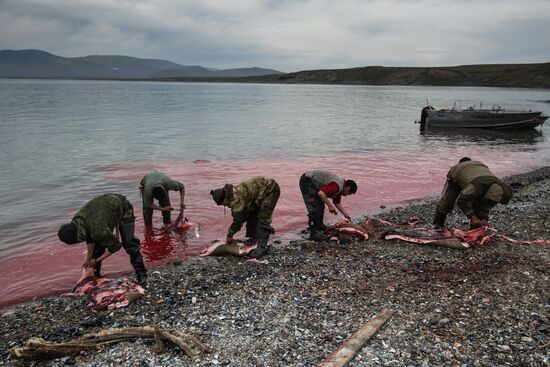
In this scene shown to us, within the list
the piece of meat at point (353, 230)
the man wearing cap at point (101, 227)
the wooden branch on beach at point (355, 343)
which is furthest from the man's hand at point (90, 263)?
the piece of meat at point (353, 230)

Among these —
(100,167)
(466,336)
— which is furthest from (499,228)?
(100,167)

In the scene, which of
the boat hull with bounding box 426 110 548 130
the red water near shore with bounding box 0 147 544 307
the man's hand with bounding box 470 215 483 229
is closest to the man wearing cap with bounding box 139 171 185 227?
the red water near shore with bounding box 0 147 544 307

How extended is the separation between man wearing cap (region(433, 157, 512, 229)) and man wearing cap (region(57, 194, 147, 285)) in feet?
23.4

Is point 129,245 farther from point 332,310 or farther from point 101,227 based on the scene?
point 332,310

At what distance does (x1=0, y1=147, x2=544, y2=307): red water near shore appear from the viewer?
10.6 m

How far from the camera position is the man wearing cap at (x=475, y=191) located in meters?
9.61

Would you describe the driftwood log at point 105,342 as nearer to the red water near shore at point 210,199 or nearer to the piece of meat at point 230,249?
the red water near shore at point 210,199

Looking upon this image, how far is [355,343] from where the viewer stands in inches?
243

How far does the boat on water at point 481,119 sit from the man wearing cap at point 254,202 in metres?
38.9

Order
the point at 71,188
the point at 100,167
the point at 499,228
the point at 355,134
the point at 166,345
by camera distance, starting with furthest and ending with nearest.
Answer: the point at 355,134 → the point at 100,167 → the point at 71,188 → the point at 499,228 → the point at 166,345

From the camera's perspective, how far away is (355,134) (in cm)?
4144

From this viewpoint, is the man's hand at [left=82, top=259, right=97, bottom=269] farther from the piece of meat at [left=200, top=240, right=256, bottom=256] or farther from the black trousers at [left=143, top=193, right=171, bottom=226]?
the black trousers at [left=143, top=193, right=171, bottom=226]

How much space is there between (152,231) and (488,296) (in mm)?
9023

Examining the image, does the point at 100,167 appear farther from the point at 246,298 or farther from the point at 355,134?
the point at 355,134
